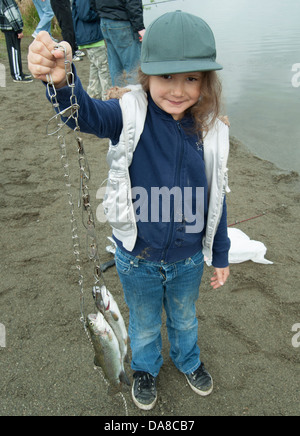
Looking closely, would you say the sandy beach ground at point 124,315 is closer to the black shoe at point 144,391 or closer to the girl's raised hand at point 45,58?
the black shoe at point 144,391

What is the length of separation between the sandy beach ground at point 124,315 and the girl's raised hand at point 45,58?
6.32 feet

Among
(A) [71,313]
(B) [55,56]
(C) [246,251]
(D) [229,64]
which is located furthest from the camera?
(D) [229,64]

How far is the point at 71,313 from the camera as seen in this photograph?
9.51ft

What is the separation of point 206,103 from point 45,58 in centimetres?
75

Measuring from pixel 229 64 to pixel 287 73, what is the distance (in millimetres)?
1707

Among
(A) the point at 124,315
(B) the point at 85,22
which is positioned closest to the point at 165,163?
(A) the point at 124,315

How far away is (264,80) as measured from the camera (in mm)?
8766

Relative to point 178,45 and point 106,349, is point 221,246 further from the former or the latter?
point 178,45

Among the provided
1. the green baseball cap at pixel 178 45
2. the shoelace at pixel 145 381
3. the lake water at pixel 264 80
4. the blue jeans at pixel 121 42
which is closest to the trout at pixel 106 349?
the shoelace at pixel 145 381

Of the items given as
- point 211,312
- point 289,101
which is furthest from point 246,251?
point 289,101

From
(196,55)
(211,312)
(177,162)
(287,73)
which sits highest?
(196,55)

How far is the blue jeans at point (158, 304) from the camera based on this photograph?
191 cm

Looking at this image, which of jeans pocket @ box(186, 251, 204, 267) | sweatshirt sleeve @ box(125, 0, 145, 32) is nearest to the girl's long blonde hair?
jeans pocket @ box(186, 251, 204, 267)

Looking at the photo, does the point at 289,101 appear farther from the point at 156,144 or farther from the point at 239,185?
the point at 156,144
